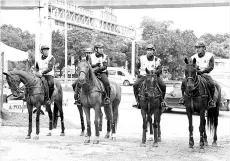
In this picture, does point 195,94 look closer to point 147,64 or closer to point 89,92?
point 147,64

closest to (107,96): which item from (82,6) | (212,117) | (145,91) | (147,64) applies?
(145,91)

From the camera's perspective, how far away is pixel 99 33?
228 ft

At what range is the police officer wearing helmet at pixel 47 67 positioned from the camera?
47.0 feet

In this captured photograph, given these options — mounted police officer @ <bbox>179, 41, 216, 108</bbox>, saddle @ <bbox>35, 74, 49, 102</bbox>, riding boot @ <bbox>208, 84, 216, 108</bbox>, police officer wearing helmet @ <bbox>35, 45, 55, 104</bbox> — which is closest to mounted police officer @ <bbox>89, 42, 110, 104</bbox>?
police officer wearing helmet @ <bbox>35, 45, 55, 104</bbox>

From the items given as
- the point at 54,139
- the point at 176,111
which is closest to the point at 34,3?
the point at 176,111

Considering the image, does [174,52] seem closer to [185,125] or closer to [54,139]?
[185,125]

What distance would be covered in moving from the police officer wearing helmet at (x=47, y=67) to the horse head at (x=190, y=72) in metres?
4.66

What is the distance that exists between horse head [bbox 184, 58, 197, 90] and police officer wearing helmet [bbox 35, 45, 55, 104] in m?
4.66

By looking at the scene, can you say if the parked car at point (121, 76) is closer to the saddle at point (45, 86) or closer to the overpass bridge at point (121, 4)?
the overpass bridge at point (121, 4)

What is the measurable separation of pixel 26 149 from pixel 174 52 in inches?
2040

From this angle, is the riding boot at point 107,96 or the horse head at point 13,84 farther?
the riding boot at point 107,96

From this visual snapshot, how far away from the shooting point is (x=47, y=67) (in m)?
14.4

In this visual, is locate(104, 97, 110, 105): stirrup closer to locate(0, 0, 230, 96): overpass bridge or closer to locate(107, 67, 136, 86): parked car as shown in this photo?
locate(0, 0, 230, 96): overpass bridge

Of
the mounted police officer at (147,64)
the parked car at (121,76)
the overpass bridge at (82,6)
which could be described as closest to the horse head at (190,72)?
the mounted police officer at (147,64)
